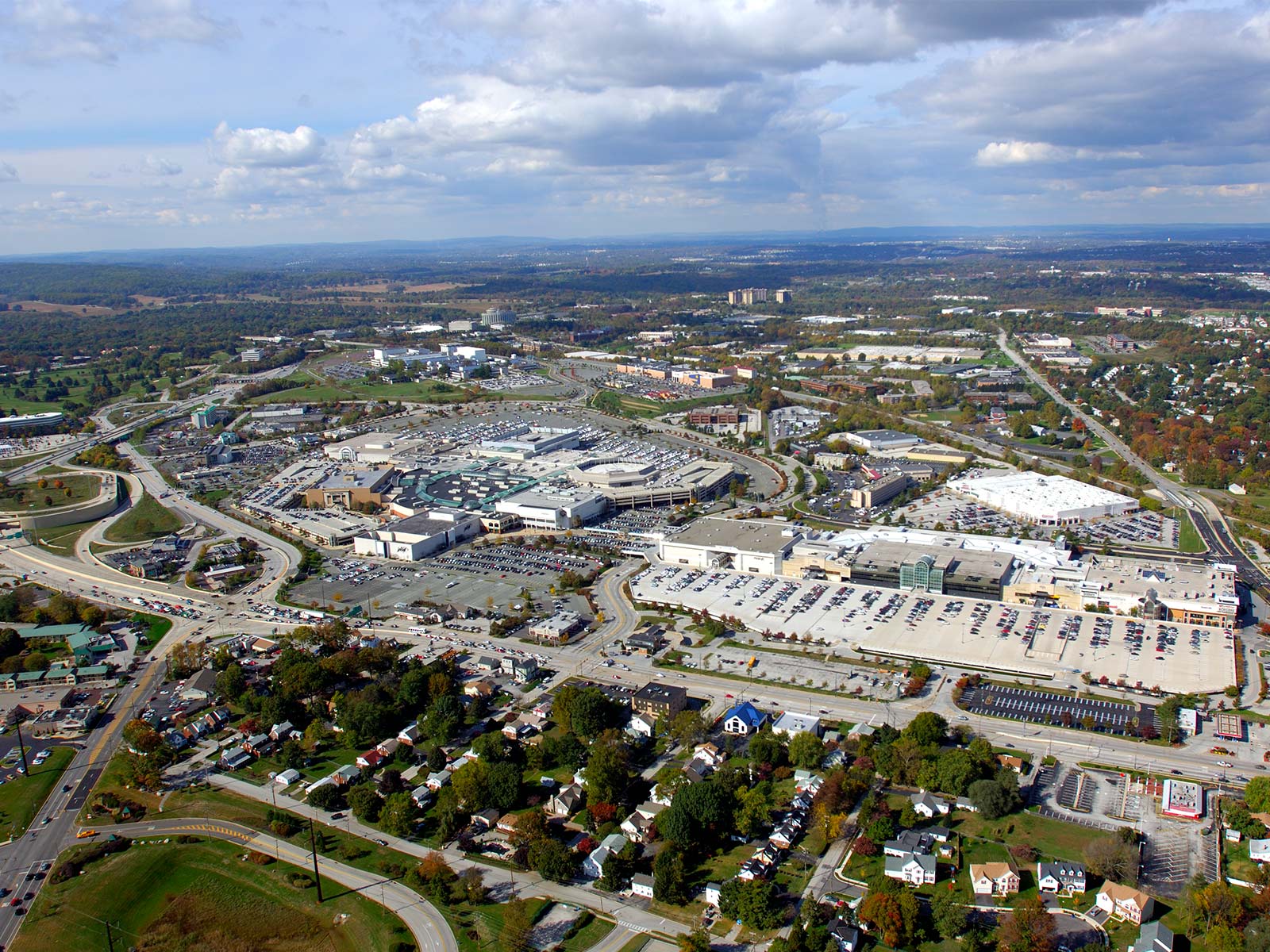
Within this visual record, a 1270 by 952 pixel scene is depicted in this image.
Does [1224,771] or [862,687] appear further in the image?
[862,687]

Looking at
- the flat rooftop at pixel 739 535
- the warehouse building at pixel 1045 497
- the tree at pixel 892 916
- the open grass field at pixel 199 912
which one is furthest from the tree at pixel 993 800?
the warehouse building at pixel 1045 497

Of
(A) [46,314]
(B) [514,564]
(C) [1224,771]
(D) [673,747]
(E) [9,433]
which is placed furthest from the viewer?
(A) [46,314]

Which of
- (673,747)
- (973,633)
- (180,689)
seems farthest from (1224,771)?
(180,689)

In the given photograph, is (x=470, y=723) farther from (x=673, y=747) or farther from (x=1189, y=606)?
(x=1189, y=606)

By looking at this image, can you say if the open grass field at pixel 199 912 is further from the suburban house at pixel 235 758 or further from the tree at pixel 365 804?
the suburban house at pixel 235 758

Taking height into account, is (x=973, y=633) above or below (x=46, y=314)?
below

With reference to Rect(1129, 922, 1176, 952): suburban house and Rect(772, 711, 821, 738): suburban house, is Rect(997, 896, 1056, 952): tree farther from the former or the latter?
Rect(772, 711, 821, 738): suburban house
